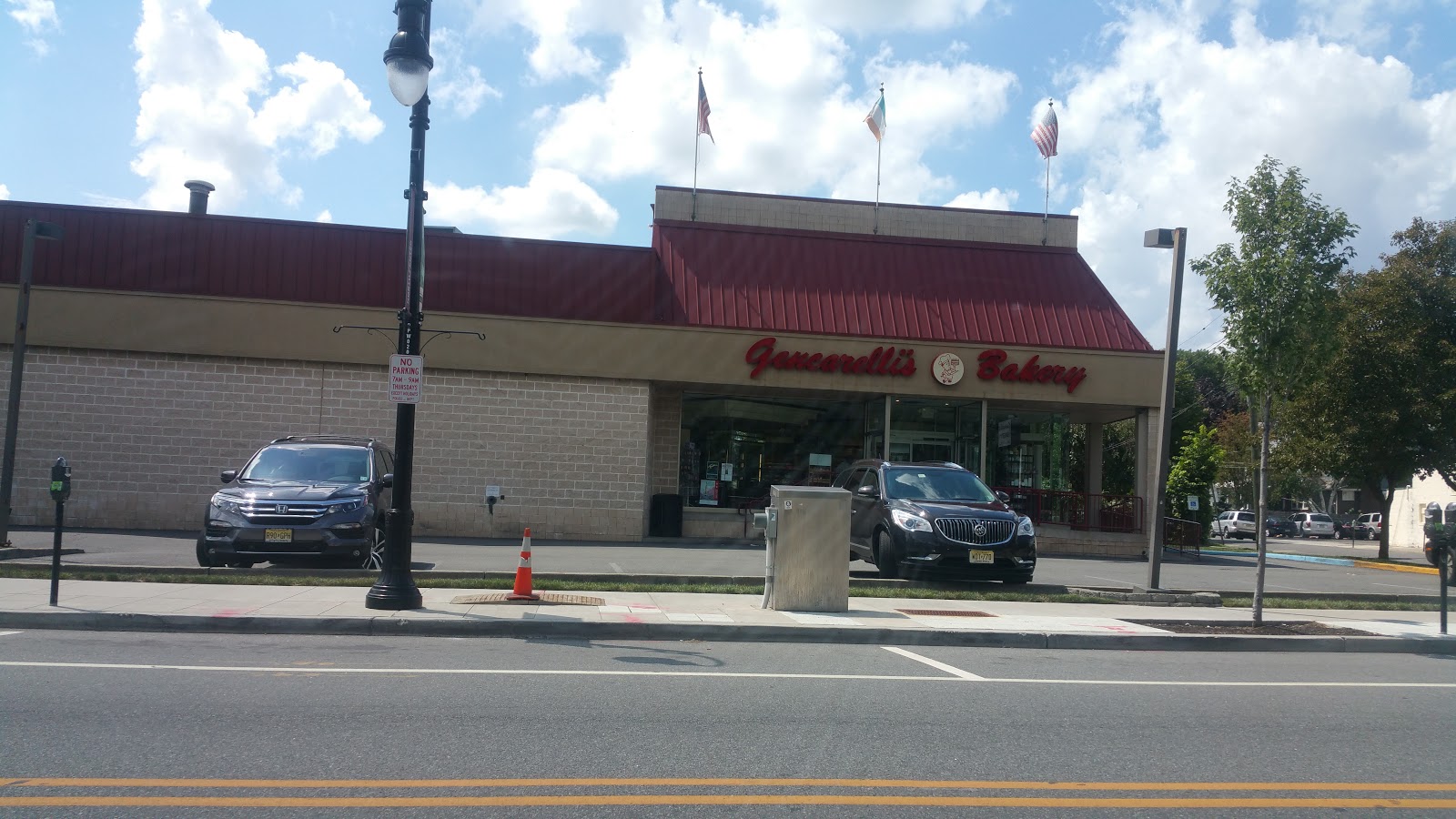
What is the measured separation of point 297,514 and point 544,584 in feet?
10.2

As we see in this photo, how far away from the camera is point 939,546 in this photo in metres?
14.5

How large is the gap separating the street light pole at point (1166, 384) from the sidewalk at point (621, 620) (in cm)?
214

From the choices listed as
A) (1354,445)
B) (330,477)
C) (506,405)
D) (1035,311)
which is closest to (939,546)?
(330,477)

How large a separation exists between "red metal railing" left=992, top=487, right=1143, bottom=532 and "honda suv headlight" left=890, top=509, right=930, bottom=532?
A: 36.1ft

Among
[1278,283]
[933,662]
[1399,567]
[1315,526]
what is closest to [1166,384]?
[1278,283]

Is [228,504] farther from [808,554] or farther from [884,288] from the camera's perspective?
[884,288]

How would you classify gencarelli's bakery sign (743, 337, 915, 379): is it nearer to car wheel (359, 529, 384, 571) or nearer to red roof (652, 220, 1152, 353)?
red roof (652, 220, 1152, 353)

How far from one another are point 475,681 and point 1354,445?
3091cm

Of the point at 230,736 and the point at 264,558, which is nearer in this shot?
the point at 230,736

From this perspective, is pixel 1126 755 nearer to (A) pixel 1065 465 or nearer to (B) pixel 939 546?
(B) pixel 939 546

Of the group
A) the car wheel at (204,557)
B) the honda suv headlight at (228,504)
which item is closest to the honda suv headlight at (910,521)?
the honda suv headlight at (228,504)

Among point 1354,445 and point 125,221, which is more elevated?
point 125,221

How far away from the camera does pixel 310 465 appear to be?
14.3m

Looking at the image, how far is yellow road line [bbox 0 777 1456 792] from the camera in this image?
500cm
